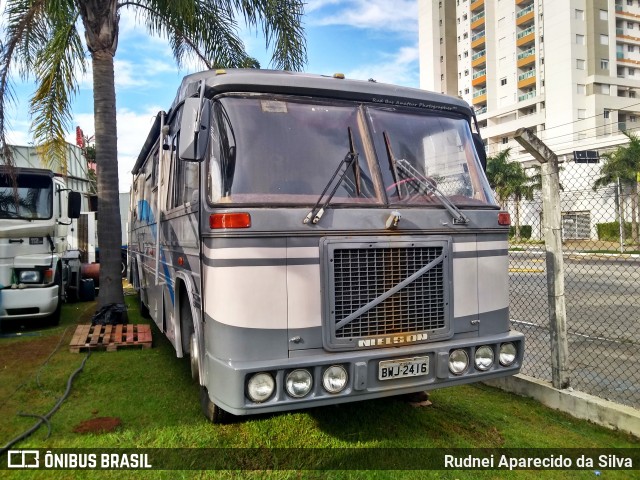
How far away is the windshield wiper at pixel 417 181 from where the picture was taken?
3.75 metres

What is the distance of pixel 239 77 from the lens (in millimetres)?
3557

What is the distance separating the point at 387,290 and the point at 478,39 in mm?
69029

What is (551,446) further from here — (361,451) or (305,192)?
(305,192)

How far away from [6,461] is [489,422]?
3.78 m

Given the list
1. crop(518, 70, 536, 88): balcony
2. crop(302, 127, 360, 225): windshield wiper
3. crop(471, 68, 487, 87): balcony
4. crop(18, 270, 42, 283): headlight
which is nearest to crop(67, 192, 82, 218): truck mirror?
crop(18, 270, 42, 283): headlight

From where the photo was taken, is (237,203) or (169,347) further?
(169,347)

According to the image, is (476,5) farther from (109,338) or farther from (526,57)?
(109,338)

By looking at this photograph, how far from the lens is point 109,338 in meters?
6.80

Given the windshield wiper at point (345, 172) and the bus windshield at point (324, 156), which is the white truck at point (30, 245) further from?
the windshield wiper at point (345, 172)

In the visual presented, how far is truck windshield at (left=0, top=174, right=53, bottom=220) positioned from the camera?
7879 millimetres

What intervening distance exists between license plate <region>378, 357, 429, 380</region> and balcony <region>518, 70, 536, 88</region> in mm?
58994

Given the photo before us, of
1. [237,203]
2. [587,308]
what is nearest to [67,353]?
[237,203]

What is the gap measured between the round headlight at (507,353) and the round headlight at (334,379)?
4.57 ft

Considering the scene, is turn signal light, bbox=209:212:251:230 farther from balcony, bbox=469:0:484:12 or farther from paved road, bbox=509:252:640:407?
balcony, bbox=469:0:484:12
